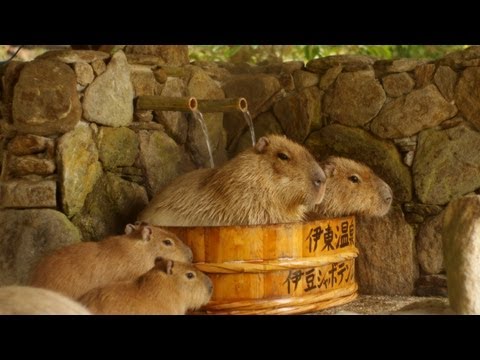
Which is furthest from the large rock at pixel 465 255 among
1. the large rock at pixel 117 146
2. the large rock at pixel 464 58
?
the large rock at pixel 117 146

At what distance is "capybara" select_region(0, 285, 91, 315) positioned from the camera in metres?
2.94

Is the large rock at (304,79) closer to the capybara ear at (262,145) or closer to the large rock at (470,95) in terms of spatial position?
the large rock at (470,95)

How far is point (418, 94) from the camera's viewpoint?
210 inches

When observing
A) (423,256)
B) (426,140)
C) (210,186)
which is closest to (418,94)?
(426,140)

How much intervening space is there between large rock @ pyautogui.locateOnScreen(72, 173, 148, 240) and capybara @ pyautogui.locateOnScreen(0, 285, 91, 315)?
5.20 ft

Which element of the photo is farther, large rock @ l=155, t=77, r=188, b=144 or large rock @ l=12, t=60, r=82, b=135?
large rock @ l=155, t=77, r=188, b=144

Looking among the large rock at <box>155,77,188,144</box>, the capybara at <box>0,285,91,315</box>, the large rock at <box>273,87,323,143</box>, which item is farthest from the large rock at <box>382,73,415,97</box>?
the capybara at <box>0,285,91,315</box>

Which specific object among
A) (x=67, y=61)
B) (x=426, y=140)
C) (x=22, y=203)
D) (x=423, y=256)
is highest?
(x=67, y=61)

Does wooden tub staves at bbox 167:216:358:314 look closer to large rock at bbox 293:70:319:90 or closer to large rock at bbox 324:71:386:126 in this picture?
large rock at bbox 324:71:386:126

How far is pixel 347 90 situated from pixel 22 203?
7.21ft

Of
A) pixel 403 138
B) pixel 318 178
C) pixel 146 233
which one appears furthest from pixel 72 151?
pixel 403 138

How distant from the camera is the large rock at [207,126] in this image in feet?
18.9

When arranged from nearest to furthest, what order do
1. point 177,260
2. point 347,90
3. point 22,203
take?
point 177,260, point 22,203, point 347,90

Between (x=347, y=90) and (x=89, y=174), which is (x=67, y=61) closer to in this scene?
(x=89, y=174)
